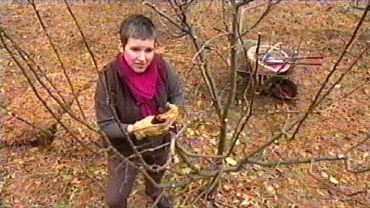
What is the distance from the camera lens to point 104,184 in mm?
3016

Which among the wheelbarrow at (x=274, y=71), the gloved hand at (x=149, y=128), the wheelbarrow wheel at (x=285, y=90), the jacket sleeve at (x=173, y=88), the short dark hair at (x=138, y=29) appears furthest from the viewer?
the wheelbarrow wheel at (x=285, y=90)

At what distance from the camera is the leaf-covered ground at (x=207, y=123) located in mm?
3004

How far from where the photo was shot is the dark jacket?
2.27 meters

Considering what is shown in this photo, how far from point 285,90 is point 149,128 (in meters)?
1.97

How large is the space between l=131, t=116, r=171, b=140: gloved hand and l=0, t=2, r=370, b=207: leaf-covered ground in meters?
0.47

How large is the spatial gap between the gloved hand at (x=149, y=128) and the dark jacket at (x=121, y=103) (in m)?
0.11

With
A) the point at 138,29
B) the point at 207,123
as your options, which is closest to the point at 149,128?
the point at 138,29

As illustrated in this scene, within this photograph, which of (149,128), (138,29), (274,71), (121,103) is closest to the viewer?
(149,128)

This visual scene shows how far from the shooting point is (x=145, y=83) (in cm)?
230

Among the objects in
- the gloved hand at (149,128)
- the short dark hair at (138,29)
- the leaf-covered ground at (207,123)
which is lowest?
the leaf-covered ground at (207,123)

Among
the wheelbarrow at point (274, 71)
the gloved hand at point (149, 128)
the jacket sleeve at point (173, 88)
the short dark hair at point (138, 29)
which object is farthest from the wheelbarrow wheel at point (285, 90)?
the gloved hand at point (149, 128)

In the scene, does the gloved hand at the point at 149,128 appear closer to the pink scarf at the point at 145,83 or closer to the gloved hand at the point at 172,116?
the gloved hand at the point at 172,116

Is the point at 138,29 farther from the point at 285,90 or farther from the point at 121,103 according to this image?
the point at 285,90

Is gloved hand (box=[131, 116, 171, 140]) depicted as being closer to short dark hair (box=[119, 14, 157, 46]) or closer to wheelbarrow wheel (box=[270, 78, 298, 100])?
short dark hair (box=[119, 14, 157, 46])
